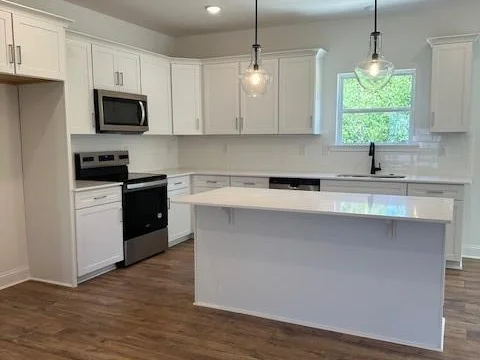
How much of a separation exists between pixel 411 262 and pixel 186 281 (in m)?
2.08

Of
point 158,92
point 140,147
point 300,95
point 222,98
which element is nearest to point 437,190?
point 300,95

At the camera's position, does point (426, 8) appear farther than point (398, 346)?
A: Yes

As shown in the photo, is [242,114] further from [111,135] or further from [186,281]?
[186,281]

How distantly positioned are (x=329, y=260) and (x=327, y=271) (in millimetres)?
83

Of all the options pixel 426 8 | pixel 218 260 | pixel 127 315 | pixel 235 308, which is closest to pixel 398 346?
pixel 235 308

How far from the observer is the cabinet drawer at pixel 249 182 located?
506cm

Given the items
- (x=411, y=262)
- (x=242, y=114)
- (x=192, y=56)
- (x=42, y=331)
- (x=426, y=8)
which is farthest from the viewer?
(x=192, y=56)

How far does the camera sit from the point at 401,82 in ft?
16.2

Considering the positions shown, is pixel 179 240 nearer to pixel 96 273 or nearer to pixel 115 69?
pixel 96 273

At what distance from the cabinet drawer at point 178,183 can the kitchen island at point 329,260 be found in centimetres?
177

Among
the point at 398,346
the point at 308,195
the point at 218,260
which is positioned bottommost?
the point at 398,346

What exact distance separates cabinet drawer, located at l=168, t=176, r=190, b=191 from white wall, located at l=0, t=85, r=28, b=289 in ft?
5.35

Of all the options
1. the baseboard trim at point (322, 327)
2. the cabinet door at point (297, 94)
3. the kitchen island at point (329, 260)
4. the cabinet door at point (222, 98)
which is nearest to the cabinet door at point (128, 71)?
the cabinet door at point (222, 98)

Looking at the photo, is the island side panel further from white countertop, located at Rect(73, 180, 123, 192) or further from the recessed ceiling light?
the recessed ceiling light
